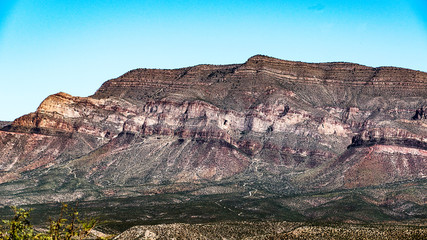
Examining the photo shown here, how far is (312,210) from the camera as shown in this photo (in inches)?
7116

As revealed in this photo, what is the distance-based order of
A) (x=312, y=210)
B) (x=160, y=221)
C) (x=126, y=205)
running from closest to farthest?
(x=160, y=221) → (x=312, y=210) → (x=126, y=205)

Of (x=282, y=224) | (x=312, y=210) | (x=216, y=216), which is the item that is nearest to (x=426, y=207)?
(x=312, y=210)

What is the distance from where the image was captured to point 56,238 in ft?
177

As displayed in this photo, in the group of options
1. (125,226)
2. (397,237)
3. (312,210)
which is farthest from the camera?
(312,210)

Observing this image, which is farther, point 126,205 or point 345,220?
point 126,205

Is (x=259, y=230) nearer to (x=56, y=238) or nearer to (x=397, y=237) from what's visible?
(x=397, y=237)

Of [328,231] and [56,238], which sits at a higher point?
[56,238]

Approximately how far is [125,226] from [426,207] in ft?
258

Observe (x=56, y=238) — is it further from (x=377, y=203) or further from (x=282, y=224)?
(x=377, y=203)

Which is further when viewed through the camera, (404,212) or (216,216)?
(404,212)

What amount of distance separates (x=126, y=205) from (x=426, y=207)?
74599mm

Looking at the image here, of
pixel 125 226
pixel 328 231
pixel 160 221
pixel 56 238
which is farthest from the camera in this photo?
pixel 160 221

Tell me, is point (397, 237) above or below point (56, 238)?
below

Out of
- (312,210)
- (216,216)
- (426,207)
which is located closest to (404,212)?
(426,207)
